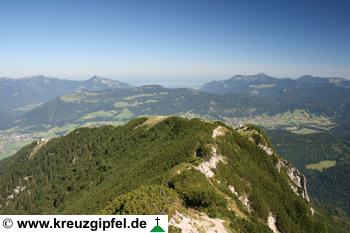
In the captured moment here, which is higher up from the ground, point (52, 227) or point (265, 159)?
point (52, 227)

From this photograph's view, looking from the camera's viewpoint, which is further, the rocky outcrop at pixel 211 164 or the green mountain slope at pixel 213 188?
the rocky outcrop at pixel 211 164

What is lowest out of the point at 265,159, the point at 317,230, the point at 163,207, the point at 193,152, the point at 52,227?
the point at 317,230

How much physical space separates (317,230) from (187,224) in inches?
3940

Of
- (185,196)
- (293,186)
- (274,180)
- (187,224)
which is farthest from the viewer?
(293,186)

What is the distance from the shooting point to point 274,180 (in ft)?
569

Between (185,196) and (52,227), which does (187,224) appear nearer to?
(185,196)

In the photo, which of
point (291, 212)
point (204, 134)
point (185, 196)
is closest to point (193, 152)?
point (204, 134)

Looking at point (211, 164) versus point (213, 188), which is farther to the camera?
point (211, 164)

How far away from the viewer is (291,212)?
145625 millimetres

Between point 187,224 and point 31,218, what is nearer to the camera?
point 31,218

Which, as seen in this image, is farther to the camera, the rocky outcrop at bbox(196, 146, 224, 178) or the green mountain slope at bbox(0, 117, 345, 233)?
the rocky outcrop at bbox(196, 146, 224, 178)

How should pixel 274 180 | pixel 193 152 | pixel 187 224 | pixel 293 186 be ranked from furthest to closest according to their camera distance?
pixel 293 186 < pixel 274 180 < pixel 193 152 < pixel 187 224

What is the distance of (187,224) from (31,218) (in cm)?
2989

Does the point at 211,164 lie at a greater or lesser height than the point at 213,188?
lesser
